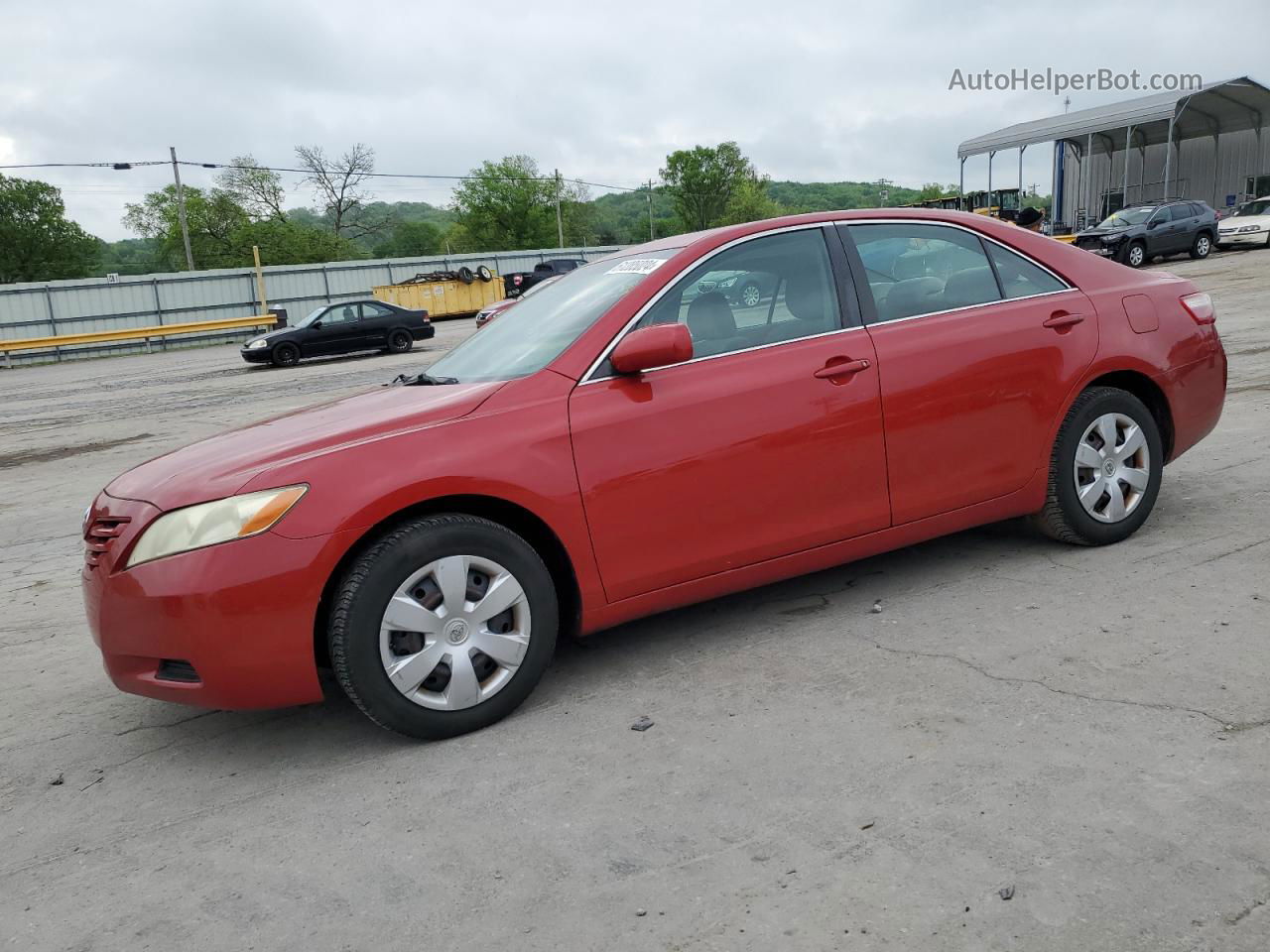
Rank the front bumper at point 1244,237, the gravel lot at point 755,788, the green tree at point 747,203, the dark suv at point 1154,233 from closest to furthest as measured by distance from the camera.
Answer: the gravel lot at point 755,788 < the dark suv at point 1154,233 < the front bumper at point 1244,237 < the green tree at point 747,203

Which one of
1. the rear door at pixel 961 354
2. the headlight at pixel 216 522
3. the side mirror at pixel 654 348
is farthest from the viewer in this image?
the rear door at pixel 961 354

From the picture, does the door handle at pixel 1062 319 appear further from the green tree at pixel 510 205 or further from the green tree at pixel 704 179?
the green tree at pixel 704 179

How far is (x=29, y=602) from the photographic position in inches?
211

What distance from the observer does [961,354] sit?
13.7 feet

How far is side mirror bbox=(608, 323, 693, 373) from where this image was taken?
350cm

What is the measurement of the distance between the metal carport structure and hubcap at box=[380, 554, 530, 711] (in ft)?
118

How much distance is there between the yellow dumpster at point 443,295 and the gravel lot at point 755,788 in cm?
3715

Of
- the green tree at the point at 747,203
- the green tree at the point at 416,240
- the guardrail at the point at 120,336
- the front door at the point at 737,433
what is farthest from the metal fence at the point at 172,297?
the green tree at the point at 747,203

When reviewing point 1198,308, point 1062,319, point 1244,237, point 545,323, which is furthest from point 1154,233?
point 545,323

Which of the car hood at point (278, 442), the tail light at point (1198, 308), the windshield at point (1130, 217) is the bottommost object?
the car hood at point (278, 442)

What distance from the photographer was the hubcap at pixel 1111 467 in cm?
451

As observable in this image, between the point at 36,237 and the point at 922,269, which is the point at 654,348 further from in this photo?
the point at 36,237

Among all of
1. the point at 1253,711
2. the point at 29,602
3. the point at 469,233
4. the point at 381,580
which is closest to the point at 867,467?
the point at 1253,711

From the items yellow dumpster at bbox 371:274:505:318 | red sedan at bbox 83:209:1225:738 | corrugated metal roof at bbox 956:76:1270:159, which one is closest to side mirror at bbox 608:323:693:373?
red sedan at bbox 83:209:1225:738
